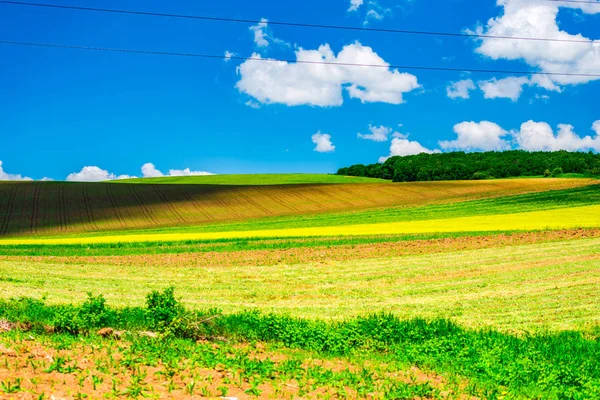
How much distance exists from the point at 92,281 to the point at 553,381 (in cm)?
1791

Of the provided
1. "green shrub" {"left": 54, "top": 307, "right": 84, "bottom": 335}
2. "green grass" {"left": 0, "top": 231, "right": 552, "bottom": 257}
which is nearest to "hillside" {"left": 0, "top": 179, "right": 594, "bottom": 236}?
"green grass" {"left": 0, "top": 231, "right": 552, "bottom": 257}

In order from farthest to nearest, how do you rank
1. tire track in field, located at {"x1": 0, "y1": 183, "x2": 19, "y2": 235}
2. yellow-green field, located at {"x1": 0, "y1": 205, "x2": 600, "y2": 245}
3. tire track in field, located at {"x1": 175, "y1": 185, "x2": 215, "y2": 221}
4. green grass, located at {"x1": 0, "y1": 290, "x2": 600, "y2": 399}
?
tire track in field, located at {"x1": 175, "y1": 185, "x2": 215, "y2": 221}, tire track in field, located at {"x1": 0, "y1": 183, "x2": 19, "y2": 235}, yellow-green field, located at {"x1": 0, "y1": 205, "x2": 600, "y2": 245}, green grass, located at {"x1": 0, "y1": 290, "x2": 600, "y2": 399}

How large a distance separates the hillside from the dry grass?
33804mm

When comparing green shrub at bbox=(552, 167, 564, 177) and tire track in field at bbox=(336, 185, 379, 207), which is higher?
green shrub at bbox=(552, 167, 564, 177)

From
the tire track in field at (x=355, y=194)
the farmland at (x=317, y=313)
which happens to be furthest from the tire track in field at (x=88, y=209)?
the tire track in field at (x=355, y=194)

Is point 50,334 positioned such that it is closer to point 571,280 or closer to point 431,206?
point 571,280

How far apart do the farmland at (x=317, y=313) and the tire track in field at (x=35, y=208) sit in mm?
22367

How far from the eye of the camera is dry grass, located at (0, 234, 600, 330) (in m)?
16.9

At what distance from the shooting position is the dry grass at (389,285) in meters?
16.9

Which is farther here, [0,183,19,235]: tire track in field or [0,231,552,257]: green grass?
[0,183,19,235]: tire track in field

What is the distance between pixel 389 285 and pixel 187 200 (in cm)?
5498

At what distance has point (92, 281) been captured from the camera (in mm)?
22875

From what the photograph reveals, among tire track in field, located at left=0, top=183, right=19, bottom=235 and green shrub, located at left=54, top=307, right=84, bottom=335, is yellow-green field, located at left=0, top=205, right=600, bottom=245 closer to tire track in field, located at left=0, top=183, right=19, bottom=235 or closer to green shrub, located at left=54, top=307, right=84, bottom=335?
tire track in field, located at left=0, top=183, right=19, bottom=235

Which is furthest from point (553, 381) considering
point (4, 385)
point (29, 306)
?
point (29, 306)
